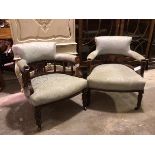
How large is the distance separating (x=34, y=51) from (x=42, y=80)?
1.09 ft

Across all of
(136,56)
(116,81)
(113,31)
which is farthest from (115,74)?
(113,31)

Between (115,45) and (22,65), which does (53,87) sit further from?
(115,45)

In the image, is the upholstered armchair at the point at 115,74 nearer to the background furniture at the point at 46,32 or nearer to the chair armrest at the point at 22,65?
the background furniture at the point at 46,32

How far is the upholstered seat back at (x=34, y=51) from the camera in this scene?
7.27 ft

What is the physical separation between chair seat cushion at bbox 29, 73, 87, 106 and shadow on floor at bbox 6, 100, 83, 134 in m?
0.32

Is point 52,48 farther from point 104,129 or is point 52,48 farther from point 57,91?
point 104,129

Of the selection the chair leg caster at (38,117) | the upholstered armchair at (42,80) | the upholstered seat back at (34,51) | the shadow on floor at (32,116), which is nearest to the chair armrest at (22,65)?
the upholstered armchair at (42,80)

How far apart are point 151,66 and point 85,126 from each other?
2.05 meters

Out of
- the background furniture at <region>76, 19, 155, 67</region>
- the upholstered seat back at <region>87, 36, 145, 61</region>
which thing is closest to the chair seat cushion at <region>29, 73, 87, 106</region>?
the upholstered seat back at <region>87, 36, 145, 61</region>

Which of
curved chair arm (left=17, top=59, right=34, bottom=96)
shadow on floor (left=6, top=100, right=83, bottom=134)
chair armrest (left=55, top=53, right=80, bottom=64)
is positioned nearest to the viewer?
curved chair arm (left=17, top=59, right=34, bottom=96)

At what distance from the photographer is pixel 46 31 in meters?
2.73

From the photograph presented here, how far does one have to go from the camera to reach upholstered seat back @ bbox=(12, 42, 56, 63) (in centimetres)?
221

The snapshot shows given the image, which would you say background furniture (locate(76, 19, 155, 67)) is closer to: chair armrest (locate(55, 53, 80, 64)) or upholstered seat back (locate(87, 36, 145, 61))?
upholstered seat back (locate(87, 36, 145, 61))

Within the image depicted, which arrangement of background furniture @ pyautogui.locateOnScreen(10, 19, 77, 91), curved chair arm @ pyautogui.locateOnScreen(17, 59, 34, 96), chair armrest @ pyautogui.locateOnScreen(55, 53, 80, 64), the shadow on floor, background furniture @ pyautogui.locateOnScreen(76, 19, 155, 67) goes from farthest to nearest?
background furniture @ pyautogui.locateOnScreen(76, 19, 155, 67), background furniture @ pyautogui.locateOnScreen(10, 19, 77, 91), chair armrest @ pyautogui.locateOnScreen(55, 53, 80, 64), the shadow on floor, curved chair arm @ pyautogui.locateOnScreen(17, 59, 34, 96)
